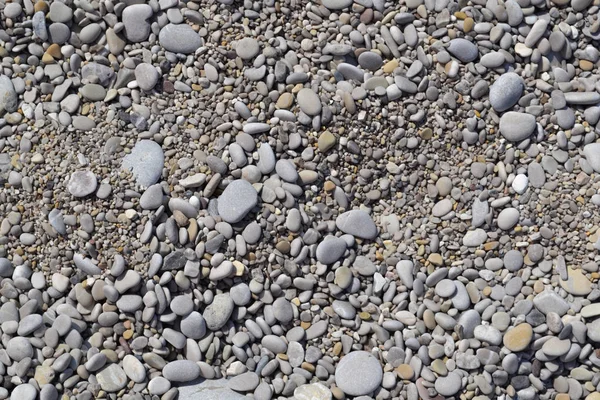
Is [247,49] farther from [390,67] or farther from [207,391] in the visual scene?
[207,391]

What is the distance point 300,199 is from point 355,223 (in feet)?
0.65

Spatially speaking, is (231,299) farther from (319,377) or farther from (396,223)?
(396,223)

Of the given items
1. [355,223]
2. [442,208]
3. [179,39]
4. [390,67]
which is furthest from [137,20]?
[442,208]

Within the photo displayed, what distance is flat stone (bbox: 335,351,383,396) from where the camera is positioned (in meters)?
2.35

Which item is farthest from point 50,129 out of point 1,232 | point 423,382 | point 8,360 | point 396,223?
point 423,382

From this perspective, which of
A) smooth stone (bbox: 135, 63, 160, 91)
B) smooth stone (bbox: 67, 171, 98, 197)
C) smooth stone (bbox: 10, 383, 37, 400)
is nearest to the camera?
smooth stone (bbox: 10, 383, 37, 400)

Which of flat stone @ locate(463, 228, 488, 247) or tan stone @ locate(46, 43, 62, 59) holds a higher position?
tan stone @ locate(46, 43, 62, 59)

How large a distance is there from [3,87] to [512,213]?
69.2 inches

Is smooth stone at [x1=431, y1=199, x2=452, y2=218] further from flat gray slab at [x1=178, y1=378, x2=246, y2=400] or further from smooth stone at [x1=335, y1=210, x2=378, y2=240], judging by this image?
flat gray slab at [x1=178, y1=378, x2=246, y2=400]

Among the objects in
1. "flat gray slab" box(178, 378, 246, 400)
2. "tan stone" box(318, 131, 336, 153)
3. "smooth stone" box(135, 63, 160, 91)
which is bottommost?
"flat gray slab" box(178, 378, 246, 400)

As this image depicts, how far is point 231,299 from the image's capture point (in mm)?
2383

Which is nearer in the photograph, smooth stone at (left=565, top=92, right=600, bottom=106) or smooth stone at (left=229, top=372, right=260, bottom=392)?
smooth stone at (left=229, top=372, right=260, bottom=392)

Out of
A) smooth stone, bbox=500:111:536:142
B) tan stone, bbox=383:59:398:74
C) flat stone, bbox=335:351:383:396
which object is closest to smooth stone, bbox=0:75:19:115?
tan stone, bbox=383:59:398:74

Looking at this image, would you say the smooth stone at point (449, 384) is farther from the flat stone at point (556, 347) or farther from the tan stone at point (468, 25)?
the tan stone at point (468, 25)
